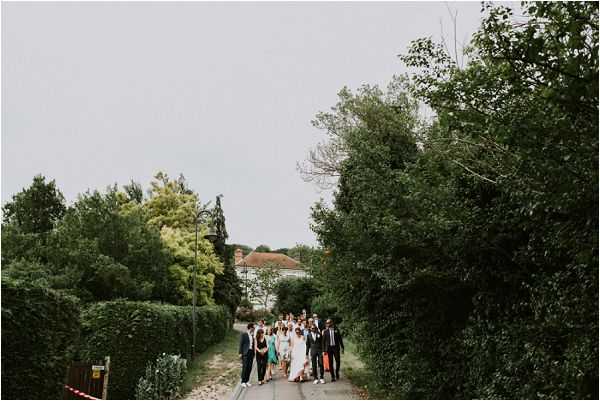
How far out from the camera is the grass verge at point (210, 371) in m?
16.4

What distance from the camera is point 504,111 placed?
650 cm

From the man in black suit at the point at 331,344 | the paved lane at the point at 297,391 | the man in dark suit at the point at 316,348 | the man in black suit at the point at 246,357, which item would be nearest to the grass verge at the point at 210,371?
the man in black suit at the point at 246,357

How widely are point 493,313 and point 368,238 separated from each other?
9.21 ft

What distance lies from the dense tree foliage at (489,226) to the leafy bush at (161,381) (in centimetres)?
467

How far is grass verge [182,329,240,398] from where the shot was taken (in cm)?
1639

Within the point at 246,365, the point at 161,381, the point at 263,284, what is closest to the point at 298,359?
the point at 246,365

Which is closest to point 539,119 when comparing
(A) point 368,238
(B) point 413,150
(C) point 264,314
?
(A) point 368,238

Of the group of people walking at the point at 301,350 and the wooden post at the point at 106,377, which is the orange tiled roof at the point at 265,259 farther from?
the wooden post at the point at 106,377

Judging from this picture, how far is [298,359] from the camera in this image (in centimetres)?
1554

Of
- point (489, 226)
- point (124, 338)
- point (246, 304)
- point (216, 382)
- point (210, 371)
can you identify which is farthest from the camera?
point (246, 304)

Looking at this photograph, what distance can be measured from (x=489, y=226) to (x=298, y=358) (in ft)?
27.8

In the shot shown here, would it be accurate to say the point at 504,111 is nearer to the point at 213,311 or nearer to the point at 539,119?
the point at 539,119

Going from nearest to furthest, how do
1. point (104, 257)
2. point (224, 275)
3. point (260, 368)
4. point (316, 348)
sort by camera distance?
point (316, 348)
point (260, 368)
point (104, 257)
point (224, 275)

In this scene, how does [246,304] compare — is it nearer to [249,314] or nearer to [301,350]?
[249,314]
